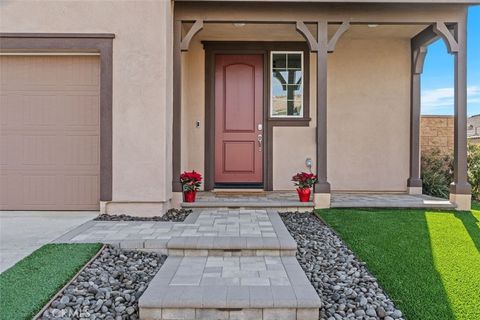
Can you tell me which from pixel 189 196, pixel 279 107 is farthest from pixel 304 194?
pixel 279 107

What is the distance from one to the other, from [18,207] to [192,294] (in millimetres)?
3934

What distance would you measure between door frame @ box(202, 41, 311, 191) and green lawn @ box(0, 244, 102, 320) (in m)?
3.55

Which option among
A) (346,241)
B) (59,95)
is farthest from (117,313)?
(59,95)

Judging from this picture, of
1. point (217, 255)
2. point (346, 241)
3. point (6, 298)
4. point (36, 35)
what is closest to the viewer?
point (6, 298)

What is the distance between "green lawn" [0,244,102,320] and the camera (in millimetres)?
2330

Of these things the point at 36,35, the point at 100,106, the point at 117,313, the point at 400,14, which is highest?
the point at 400,14

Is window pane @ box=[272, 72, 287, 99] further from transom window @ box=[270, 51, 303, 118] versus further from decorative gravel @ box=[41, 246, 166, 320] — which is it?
decorative gravel @ box=[41, 246, 166, 320]

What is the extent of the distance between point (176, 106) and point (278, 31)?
2.23 metres

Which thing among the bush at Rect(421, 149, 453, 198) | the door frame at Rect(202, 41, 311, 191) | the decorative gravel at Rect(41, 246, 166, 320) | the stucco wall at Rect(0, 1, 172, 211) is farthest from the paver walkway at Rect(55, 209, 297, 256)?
the bush at Rect(421, 149, 453, 198)

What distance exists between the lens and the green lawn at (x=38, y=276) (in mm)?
2330

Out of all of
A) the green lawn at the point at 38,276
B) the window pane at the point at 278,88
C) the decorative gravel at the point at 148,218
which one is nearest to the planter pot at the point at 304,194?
the decorative gravel at the point at 148,218

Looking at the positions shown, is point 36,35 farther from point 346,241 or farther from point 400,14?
point 400,14

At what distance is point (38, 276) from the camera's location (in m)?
2.76

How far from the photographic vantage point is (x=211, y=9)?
5551 millimetres
